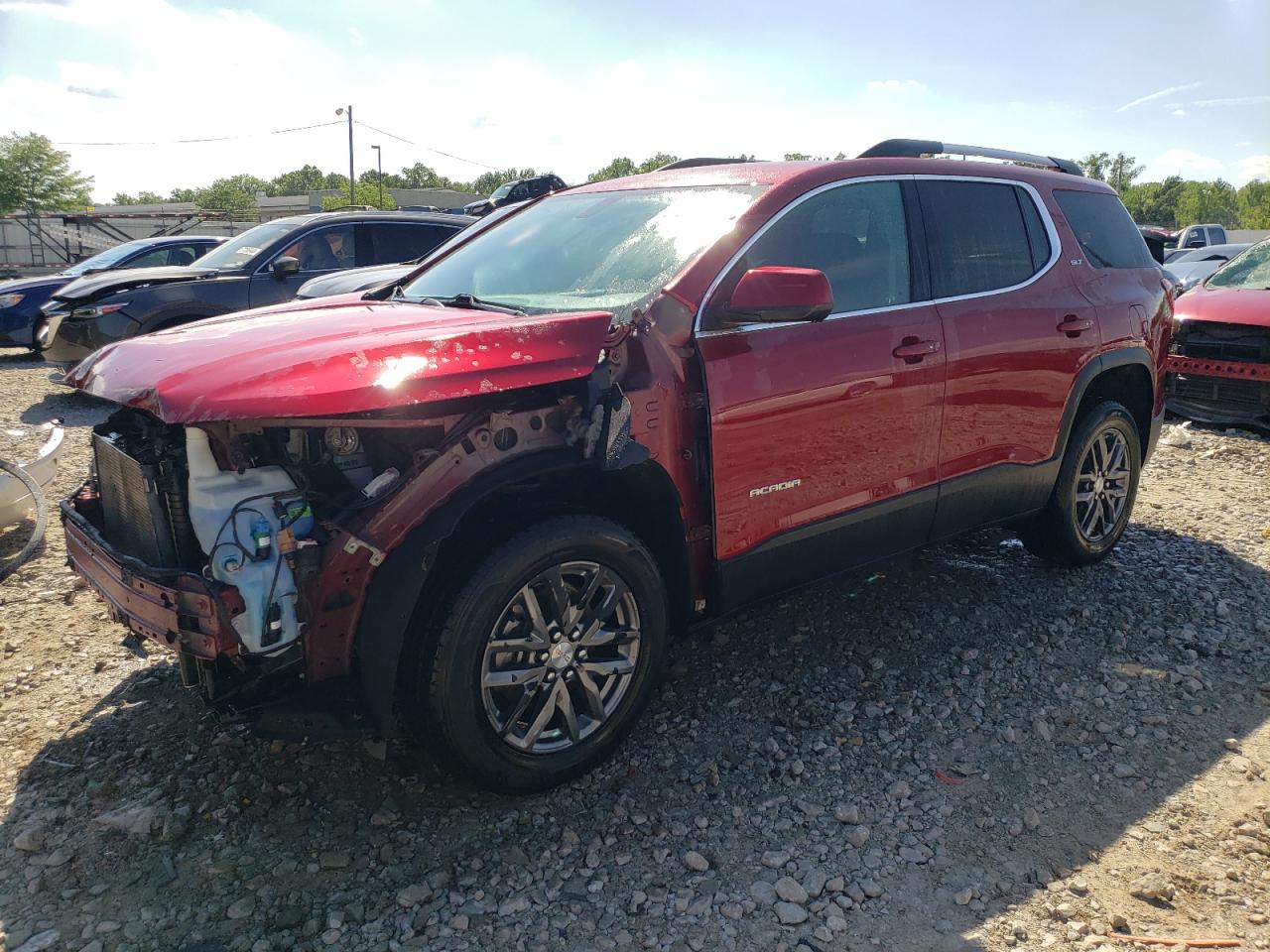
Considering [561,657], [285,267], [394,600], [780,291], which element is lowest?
[561,657]

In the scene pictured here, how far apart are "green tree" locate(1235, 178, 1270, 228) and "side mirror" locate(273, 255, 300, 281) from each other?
79.9 metres

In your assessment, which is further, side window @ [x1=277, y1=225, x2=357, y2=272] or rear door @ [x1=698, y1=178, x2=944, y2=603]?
side window @ [x1=277, y1=225, x2=357, y2=272]

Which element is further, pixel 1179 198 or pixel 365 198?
pixel 1179 198

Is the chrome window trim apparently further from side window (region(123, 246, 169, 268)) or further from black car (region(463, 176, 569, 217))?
side window (region(123, 246, 169, 268))

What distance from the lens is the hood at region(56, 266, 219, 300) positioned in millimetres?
8281

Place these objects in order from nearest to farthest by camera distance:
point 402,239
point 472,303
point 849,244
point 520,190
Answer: point 472,303 → point 849,244 → point 402,239 → point 520,190

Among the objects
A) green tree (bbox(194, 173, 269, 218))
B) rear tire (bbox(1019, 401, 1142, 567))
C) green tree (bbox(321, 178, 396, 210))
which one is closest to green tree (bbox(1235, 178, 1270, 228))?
green tree (bbox(321, 178, 396, 210))

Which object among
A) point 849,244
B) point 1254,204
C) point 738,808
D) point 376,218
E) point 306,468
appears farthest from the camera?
point 1254,204

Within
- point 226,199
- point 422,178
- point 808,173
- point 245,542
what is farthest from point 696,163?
point 422,178

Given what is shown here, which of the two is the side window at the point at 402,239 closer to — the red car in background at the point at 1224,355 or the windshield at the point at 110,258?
the windshield at the point at 110,258

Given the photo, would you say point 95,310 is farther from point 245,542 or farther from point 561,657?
point 561,657

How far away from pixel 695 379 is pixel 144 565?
1.70m

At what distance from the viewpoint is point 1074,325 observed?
4211 millimetres

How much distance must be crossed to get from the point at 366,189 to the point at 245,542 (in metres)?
60.0
